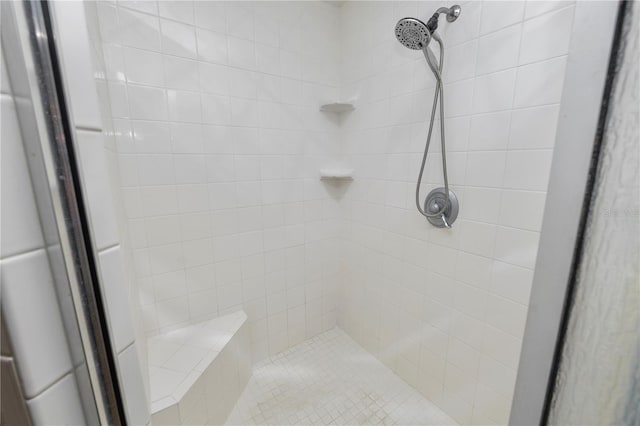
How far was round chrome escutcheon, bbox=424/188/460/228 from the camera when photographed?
3.81ft


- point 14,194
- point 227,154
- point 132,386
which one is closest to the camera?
point 14,194

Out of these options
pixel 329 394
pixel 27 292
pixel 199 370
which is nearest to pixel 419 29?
pixel 27 292

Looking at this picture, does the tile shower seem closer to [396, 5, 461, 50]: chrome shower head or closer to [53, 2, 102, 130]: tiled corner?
[396, 5, 461, 50]: chrome shower head

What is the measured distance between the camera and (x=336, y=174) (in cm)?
168

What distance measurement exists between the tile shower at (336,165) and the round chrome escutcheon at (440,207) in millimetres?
47

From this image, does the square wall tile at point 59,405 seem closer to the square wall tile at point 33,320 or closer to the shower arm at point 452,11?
the square wall tile at point 33,320

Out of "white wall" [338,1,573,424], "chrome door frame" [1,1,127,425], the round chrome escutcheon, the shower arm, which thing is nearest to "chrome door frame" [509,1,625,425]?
"chrome door frame" [1,1,127,425]

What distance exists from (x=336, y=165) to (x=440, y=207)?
2.69ft

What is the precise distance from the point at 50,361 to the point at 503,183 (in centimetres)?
125

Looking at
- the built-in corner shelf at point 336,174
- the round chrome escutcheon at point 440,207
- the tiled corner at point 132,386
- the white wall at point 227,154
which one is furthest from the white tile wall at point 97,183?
the built-in corner shelf at point 336,174

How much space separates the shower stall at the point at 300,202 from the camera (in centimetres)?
26

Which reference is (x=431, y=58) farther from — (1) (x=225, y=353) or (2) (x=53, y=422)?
(1) (x=225, y=353)

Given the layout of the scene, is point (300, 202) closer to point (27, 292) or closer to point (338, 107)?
point (338, 107)

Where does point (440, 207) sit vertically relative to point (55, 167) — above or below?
below
